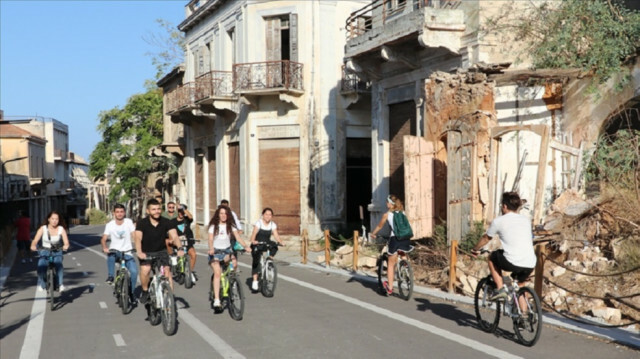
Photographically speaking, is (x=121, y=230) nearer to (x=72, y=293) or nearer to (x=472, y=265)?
(x=72, y=293)

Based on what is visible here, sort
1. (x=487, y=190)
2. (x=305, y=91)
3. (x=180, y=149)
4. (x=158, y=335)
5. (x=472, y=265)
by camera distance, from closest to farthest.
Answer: (x=158, y=335), (x=472, y=265), (x=487, y=190), (x=305, y=91), (x=180, y=149)

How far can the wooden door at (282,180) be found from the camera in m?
26.6

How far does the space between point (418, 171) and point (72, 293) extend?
310 inches

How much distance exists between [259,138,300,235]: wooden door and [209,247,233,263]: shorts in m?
15.8

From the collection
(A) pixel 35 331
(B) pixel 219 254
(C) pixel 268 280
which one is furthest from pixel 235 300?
(A) pixel 35 331

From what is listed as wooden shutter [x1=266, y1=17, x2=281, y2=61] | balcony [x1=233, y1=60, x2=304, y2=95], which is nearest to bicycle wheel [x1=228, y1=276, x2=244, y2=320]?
balcony [x1=233, y1=60, x2=304, y2=95]

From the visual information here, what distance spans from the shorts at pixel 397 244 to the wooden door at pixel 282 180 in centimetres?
1469

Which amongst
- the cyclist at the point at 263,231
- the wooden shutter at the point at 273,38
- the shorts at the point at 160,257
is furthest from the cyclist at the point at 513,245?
the wooden shutter at the point at 273,38

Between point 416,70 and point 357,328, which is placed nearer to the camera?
point 357,328

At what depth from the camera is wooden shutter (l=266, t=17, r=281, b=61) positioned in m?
27.0

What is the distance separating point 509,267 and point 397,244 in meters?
3.83

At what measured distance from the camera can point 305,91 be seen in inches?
1039

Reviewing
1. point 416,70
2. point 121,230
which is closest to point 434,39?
point 416,70

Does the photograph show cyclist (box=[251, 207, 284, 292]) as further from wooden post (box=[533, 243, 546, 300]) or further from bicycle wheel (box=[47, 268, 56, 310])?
wooden post (box=[533, 243, 546, 300])
